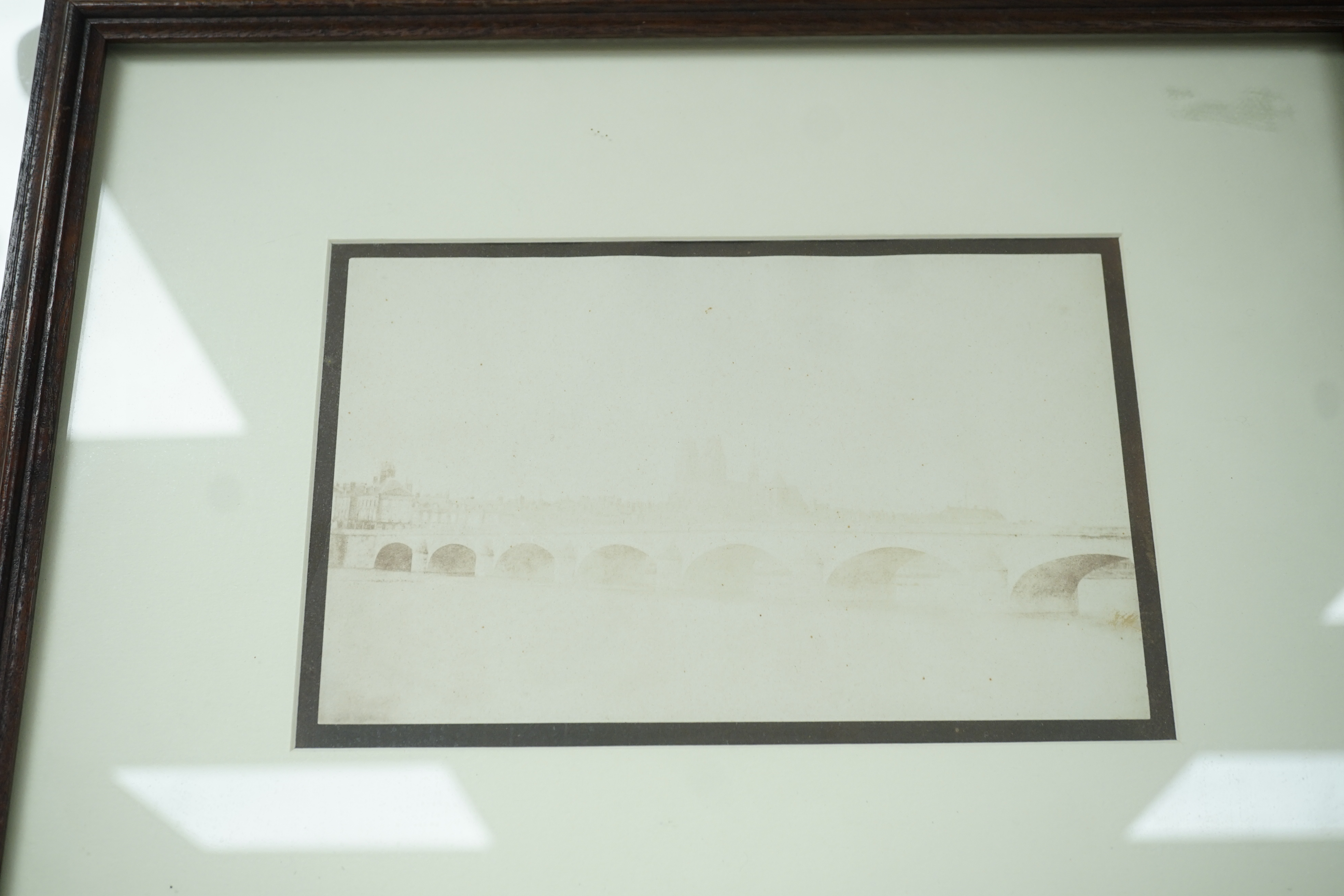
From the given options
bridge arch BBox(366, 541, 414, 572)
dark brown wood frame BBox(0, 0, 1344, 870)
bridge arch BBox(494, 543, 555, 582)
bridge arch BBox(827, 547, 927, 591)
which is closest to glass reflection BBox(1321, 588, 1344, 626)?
bridge arch BBox(827, 547, 927, 591)

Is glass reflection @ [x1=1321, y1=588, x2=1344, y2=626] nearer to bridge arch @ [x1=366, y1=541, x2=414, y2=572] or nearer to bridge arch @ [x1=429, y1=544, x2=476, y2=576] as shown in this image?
bridge arch @ [x1=429, y1=544, x2=476, y2=576]

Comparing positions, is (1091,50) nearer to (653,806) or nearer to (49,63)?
(653,806)

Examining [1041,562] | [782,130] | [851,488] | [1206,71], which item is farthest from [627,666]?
[1206,71]

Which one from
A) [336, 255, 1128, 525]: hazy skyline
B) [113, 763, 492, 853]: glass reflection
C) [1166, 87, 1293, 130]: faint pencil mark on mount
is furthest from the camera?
[1166, 87, 1293, 130]: faint pencil mark on mount

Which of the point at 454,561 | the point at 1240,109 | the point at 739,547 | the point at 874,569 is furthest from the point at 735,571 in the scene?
the point at 1240,109

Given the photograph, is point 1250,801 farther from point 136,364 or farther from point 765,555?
point 136,364

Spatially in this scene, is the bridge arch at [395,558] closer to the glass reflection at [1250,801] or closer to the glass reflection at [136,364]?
the glass reflection at [136,364]
